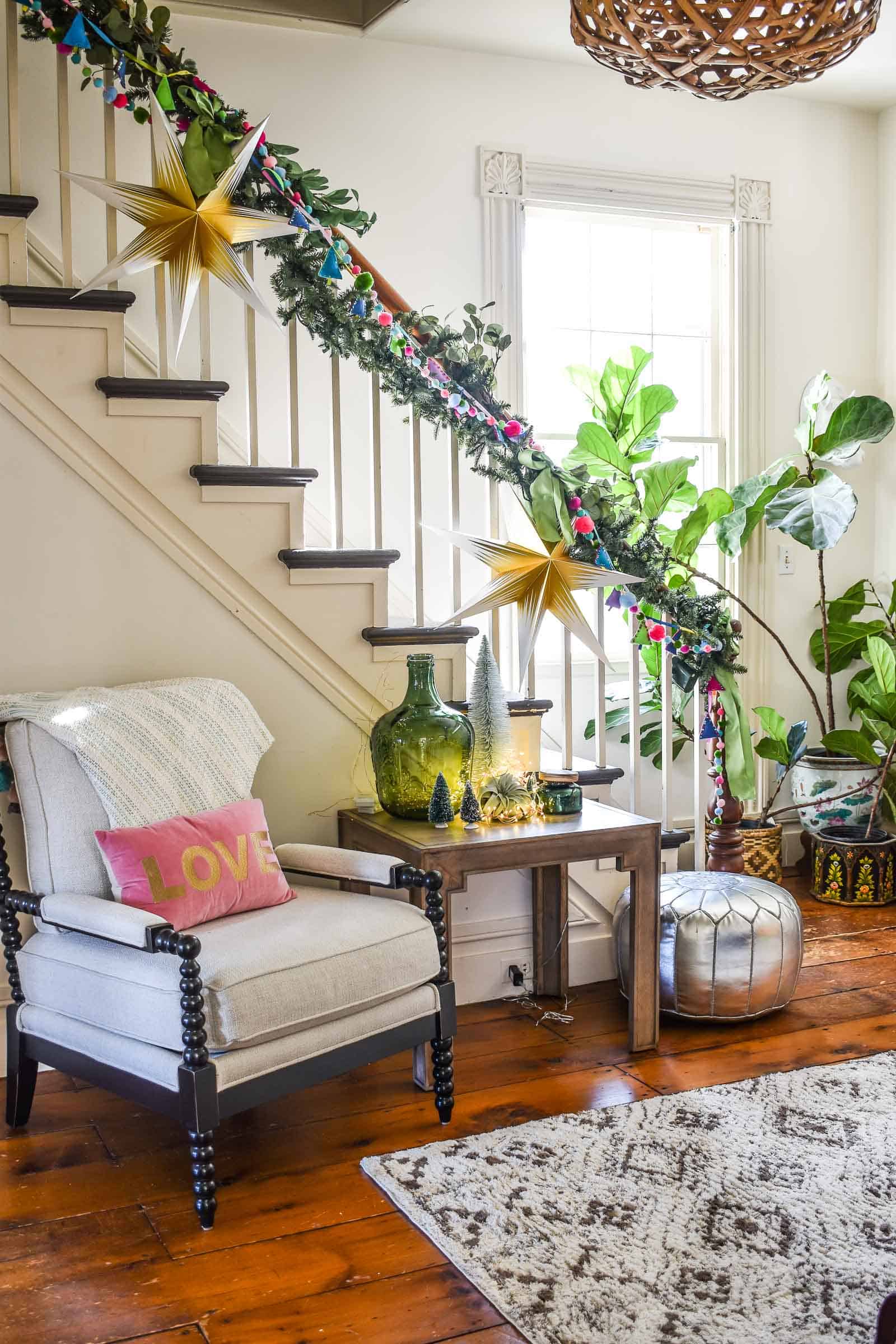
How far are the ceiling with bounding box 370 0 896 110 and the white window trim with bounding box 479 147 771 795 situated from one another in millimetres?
349

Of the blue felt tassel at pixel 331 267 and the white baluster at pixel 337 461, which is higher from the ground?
the blue felt tassel at pixel 331 267

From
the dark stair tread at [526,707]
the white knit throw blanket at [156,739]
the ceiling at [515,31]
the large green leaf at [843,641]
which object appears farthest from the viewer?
the large green leaf at [843,641]

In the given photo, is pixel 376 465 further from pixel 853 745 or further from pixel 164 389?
pixel 853 745

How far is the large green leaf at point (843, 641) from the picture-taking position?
4988 millimetres

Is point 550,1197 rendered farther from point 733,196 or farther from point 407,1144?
point 733,196

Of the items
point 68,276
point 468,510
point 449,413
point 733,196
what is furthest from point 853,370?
point 68,276

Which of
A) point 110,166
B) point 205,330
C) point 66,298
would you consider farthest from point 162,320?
point 110,166

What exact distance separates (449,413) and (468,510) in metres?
1.15

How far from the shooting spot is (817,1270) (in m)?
2.07

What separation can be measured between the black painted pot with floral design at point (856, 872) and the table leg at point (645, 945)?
5.69 ft

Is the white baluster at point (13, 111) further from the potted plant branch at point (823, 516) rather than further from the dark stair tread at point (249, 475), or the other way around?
the potted plant branch at point (823, 516)

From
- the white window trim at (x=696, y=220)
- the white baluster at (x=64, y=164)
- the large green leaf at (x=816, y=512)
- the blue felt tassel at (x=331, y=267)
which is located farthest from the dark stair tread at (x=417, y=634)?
the large green leaf at (x=816, y=512)

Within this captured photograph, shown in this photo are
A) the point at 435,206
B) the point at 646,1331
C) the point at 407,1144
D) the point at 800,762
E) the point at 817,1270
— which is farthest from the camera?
the point at 800,762

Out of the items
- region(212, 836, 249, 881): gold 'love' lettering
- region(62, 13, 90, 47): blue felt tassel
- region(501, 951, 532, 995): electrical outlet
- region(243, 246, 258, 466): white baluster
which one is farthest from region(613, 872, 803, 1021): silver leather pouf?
region(62, 13, 90, 47): blue felt tassel
